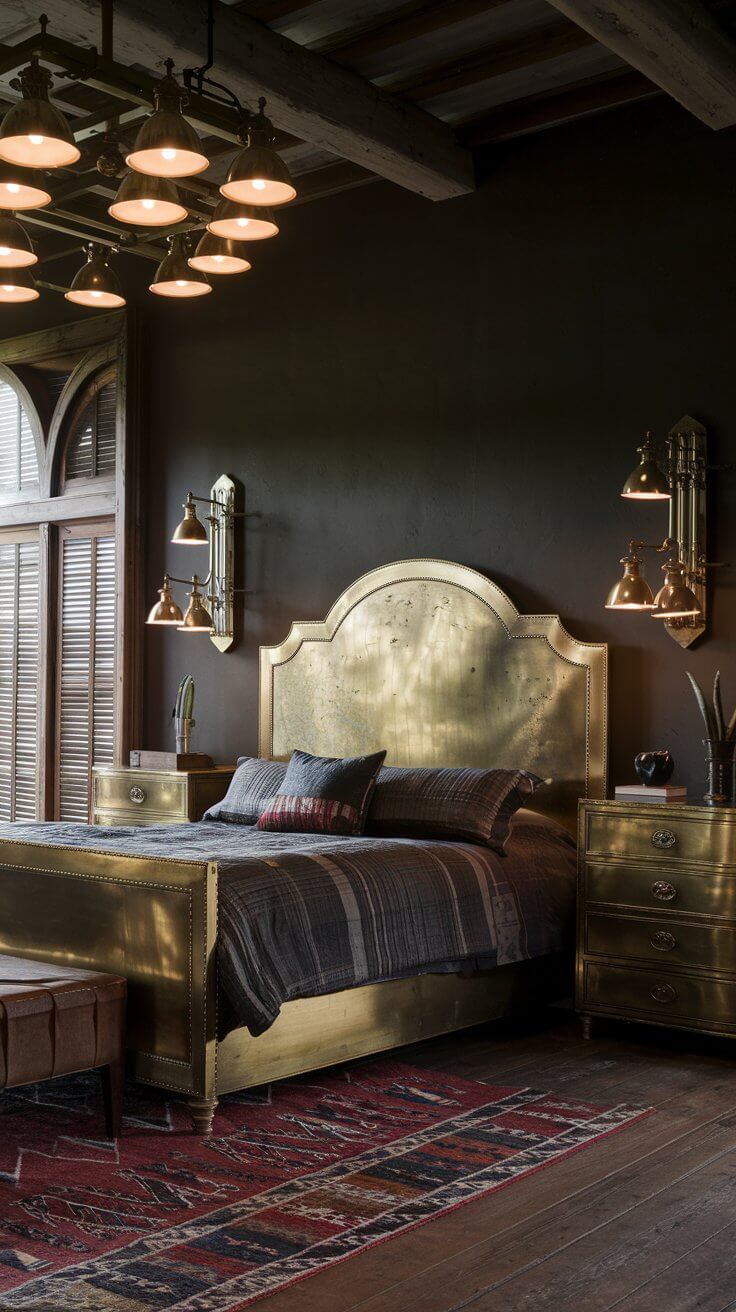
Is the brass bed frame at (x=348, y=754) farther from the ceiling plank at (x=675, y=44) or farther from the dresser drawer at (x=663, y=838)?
the ceiling plank at (x=675, y=44)

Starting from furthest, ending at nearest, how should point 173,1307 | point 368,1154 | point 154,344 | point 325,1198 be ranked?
point 154,344 → point 368,1154 → point 325,1198 → point 173,1307

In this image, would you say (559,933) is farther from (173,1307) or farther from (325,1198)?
(173,1307)

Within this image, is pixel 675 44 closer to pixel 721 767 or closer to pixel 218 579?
pixel 721 767

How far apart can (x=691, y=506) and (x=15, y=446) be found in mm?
4010

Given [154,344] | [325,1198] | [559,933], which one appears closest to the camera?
[325,1198]

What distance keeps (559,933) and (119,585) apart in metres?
3.03

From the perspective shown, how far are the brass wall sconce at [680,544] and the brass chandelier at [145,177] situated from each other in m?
1.60

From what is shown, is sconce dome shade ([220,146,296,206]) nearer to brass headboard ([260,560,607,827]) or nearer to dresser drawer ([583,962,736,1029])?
brass headboard ([260,560,607,827])

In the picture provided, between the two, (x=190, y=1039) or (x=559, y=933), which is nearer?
(x=190, y=1039)

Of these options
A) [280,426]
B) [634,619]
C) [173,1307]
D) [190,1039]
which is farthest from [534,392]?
[173,1307]

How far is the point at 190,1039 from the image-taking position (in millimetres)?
3205

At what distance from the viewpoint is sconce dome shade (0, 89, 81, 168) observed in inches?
108

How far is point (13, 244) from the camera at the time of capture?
10.7 feet

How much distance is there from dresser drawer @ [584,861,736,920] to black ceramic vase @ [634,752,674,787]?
357 millimetres
